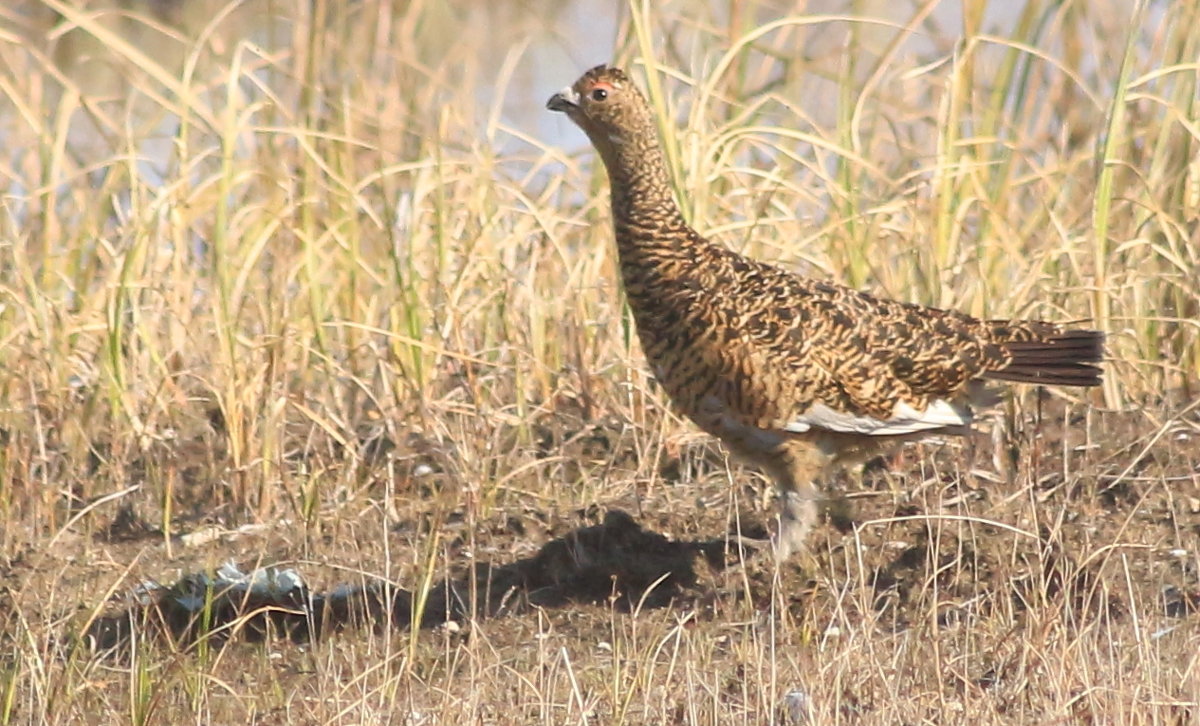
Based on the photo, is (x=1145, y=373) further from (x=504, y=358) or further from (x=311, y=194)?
(x=311, y=194)

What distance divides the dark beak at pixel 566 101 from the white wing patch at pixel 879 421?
113cm

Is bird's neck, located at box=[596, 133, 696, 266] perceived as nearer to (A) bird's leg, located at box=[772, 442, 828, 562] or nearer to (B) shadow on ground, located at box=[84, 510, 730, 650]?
(A) bird's leg, located at box=[772, 442, 828, 562]

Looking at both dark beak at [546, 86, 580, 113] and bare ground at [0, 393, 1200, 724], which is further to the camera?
dark beak at [546, 86, 580, 113]

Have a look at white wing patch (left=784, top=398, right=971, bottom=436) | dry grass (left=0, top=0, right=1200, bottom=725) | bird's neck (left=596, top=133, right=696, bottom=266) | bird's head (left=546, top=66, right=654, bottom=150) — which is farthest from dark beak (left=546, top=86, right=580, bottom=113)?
white wing patch (left=784, top=398, right=971, bottom=436)

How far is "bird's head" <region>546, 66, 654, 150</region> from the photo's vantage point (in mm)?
5305

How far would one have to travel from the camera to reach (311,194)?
705 centimetres

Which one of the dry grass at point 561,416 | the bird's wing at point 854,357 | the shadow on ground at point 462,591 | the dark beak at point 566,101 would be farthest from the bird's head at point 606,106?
the shadow on ground at point 462,591

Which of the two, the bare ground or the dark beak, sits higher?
the dark beak

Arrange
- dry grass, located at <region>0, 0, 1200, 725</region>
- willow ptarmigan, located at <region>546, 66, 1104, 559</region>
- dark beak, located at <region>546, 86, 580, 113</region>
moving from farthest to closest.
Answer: dark beak, located at <region>546, 86, 580, 113</region> < willow ptarmigan, located at <region>546, 66, 1104, 559</region> < dry grass, located at <region>0, 0, 1200, 725</region>

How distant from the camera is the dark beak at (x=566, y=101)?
5367mm

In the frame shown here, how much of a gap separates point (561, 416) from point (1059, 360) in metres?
1.82

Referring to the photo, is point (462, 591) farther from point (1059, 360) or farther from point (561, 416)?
point (1059, 360)

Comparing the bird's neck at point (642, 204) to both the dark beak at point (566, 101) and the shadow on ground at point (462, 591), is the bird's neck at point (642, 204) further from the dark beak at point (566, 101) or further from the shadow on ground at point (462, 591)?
the shadow on ground at point (462, 591)

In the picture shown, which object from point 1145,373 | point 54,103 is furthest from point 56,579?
point 54,103
